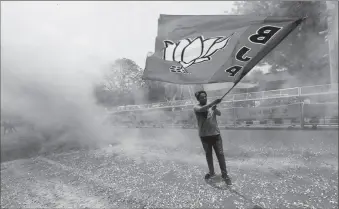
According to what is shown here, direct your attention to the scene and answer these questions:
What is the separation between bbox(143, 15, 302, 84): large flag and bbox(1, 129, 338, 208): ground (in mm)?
1913

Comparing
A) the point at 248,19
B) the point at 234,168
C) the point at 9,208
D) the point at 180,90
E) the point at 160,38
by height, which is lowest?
the point at 9,208

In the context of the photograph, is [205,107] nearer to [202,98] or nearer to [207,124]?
[202,98]

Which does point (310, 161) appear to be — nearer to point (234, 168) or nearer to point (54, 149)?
point (234, 168)

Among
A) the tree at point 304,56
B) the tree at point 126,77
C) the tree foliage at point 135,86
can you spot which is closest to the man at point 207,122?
the tree foliage at point 135,86

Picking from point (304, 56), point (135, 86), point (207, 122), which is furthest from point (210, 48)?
point (304, 56)

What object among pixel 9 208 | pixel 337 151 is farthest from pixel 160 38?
pixel 337 151

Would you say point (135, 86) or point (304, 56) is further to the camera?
point (304, 56)

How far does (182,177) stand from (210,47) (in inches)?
127

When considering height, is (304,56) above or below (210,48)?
above

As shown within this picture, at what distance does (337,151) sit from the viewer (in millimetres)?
6535

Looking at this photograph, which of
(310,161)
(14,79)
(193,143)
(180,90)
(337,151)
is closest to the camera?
(180,90)

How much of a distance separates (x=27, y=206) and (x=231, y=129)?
8.57 metres

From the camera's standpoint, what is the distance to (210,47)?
8.24ft

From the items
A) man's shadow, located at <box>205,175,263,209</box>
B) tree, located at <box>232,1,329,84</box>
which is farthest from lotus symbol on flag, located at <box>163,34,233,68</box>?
tree, located at <box>232,1,329,84</box>
